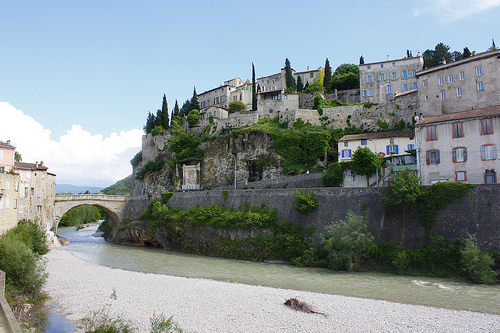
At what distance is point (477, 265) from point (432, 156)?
440 inches

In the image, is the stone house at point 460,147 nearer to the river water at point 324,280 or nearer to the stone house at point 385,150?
the stone house at point 385,150

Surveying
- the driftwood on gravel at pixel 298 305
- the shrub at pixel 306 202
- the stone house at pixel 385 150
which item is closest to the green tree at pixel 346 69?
the stone house at pixel 385 150

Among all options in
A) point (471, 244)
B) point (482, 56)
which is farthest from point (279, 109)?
point (471, 244)

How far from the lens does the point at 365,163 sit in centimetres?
3531

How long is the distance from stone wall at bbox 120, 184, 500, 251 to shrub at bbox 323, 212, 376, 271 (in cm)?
200

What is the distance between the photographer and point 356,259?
26.2 m

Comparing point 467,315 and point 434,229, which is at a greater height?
point 434,229

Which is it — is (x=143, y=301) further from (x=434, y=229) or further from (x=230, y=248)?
(x=434, y=229)

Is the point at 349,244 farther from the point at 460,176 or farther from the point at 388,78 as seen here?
the point at 388,78

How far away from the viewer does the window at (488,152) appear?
27656mm

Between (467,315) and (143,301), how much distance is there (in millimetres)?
17086

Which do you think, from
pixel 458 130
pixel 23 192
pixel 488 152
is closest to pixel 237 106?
pixel 23 192

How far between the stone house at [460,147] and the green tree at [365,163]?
4887 millimetres

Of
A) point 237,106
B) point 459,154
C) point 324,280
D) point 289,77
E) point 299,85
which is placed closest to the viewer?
point 324,280
